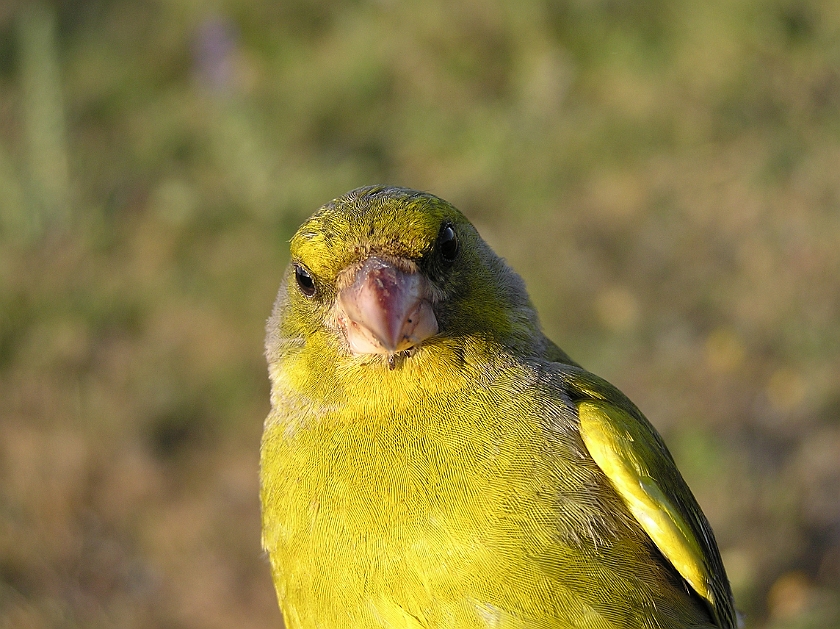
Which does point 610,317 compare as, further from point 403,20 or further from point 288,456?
point 403,20

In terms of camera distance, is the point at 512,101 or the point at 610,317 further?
the point at 512,101

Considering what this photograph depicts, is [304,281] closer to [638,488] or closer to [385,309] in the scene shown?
[385,309]

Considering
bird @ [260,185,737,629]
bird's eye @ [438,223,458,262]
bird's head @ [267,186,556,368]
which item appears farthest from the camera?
bird's eye @ [438,223,458,262]

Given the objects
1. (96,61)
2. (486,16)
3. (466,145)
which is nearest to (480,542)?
(466,145)

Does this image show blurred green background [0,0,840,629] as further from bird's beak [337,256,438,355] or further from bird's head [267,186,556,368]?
bird's beak [337,256,438,355]

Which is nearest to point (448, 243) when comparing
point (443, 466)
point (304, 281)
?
point (304, 281)

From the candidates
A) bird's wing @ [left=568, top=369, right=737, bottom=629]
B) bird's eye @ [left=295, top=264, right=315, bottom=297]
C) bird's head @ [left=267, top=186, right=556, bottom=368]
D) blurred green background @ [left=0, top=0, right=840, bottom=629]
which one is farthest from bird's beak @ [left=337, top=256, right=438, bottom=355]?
blurred green background @ [left=0, top=0, right=840, bottom=629]

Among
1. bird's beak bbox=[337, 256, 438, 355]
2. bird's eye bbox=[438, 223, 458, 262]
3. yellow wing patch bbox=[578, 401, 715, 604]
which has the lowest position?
yellow wing patch bbox=[578, 401, 715, 604]
